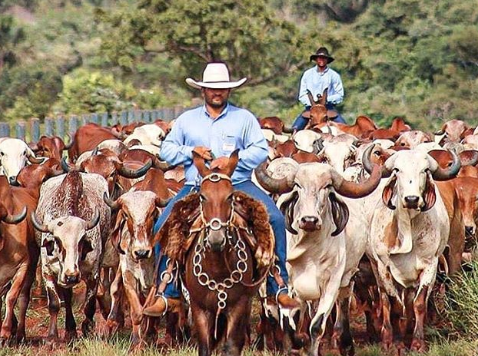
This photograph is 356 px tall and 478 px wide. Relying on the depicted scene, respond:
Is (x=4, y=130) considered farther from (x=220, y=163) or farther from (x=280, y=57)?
(x=280, y=57)

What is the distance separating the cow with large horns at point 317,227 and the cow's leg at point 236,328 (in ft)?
3.44

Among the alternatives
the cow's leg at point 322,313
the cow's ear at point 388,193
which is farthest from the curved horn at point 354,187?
the cow's ear at point 388,193

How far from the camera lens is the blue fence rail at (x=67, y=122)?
2116 centimetres

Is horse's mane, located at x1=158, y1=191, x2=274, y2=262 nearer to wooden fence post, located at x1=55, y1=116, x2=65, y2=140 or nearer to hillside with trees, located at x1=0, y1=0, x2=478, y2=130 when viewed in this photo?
wooden fence post, located at x1=55, y1=116, x2=65, y2=140

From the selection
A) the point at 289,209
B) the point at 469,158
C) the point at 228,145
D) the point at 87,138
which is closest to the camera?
the point at 228,145

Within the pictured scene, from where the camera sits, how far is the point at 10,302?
1178 cm

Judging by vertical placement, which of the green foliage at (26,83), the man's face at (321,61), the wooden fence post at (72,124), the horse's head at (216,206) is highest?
the man's face at (321,61)

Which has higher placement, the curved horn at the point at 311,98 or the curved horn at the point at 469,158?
the curved horn at the point at 311,98

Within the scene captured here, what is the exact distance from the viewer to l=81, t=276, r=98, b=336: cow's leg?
39.8 feet

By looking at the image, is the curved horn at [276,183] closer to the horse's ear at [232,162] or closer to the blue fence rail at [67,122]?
the horse's ear at [232,162]

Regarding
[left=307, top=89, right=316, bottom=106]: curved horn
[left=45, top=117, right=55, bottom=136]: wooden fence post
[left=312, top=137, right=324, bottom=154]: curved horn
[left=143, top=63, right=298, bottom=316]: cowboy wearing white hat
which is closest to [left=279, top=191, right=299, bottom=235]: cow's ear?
[left=143, top=63, right=298, bottom=316]: cowboy wearing white hat

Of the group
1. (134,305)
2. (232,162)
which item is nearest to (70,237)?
(134,305)

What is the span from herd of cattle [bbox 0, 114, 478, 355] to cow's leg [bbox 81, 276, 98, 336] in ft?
0.05

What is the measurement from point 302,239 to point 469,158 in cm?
489
